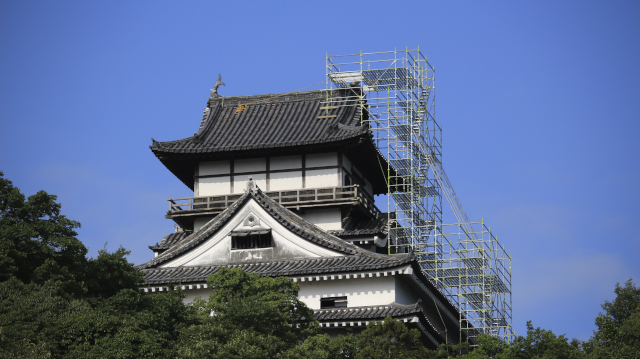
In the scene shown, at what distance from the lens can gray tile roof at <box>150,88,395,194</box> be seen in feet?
131

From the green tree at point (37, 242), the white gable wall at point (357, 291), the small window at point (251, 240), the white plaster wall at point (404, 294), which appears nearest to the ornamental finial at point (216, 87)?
the small window at point (251, 240)

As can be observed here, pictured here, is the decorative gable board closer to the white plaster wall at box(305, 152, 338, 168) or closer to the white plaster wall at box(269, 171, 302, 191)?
the white plaster wall at box(269, 171, 302, 191)

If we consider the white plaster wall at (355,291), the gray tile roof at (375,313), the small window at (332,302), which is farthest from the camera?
the small window at (332,302)

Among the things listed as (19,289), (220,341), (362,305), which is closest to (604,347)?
(362,305)

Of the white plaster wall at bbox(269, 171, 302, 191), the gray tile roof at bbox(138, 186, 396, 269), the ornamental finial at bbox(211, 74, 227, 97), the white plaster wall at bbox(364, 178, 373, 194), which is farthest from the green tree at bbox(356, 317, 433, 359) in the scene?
the ornamental finial at bbox(211, 74, 227, 97)

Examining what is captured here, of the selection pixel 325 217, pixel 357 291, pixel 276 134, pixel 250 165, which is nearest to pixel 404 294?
pixel 357 291

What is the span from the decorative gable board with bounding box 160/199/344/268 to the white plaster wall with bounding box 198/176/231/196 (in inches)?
207

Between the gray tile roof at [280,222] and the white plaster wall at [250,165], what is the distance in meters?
Result: 4.59

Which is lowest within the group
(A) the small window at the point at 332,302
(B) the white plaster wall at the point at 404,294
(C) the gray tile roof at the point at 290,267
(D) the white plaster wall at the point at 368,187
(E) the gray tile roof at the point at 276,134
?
(A) the small window at the point at 332,302

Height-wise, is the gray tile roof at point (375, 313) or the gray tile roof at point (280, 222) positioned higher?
the gray tile roof at point (280, 222)

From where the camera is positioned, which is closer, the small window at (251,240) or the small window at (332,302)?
the small window at (332,302)

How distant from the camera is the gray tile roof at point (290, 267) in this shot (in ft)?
106

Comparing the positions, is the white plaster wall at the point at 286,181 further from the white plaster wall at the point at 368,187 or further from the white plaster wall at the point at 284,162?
the white plaster wall at the point at 368,187

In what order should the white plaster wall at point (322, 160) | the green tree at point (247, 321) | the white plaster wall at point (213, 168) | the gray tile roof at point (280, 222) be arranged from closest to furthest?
the green tree at point (247, 321)
the gray tile roof at point (280, 222)
the white plaster wall at point (322, 160)
the white plaster wall at point (213, 168)
